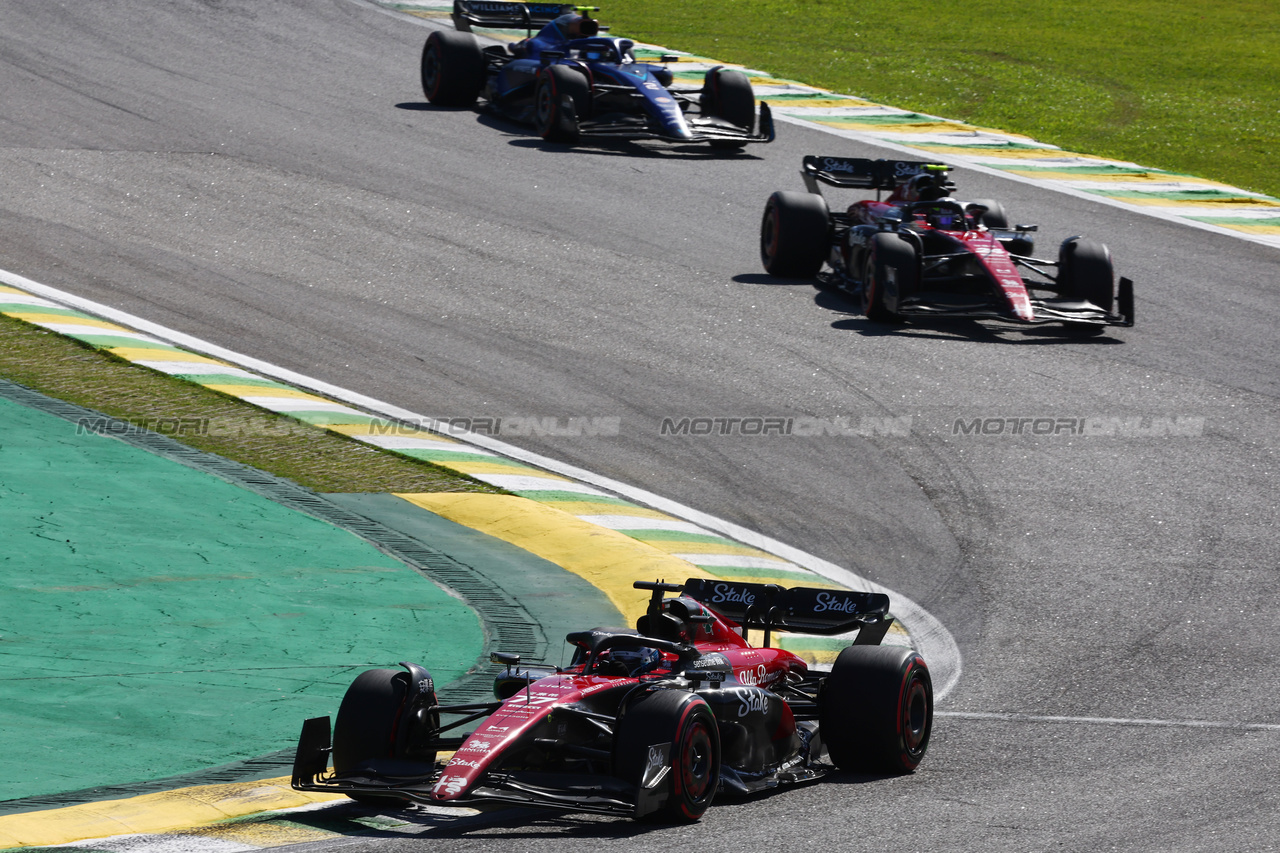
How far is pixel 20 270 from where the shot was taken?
54.1 ft

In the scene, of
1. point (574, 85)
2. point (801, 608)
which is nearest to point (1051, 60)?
point (574, 85)

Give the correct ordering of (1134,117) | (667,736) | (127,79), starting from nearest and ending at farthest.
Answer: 1. (667,736)
2. (127,79)
3. (1134,117)

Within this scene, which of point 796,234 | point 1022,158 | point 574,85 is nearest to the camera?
point 796,234

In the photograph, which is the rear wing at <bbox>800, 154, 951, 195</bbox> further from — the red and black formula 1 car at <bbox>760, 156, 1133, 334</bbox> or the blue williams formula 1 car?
the blue williams formula 1 car

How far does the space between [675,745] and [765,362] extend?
8620 mm

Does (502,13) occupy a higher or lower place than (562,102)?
higher

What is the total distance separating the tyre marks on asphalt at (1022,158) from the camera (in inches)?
820

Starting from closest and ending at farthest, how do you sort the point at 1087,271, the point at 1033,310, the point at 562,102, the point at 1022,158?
the point at 1033,310, the point at 1087,271, the point at 562,102, the point at 1022,158

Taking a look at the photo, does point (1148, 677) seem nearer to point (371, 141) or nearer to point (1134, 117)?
point (371, 141)

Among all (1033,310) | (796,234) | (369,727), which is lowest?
(369,727)

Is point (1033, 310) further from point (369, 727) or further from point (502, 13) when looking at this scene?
point (502, 13)

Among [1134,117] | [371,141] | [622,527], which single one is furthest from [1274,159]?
[622,527]

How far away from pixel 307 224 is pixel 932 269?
724 centimetres

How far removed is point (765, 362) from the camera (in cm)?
1490
